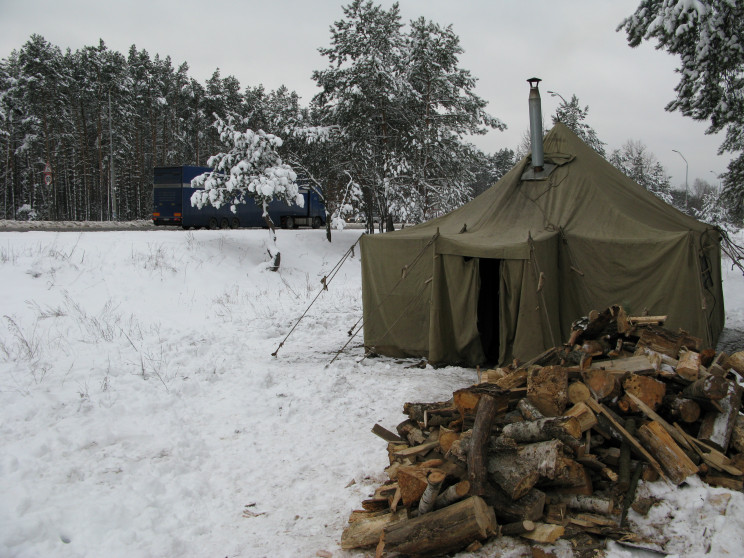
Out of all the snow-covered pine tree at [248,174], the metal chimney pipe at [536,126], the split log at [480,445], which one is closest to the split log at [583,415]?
the split log at [480,445]

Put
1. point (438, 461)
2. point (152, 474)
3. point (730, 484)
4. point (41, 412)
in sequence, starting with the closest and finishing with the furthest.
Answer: point (730, 484), point (438, 461), point (152, 474), point (41, 412)

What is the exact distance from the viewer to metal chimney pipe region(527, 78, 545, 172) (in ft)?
25.2

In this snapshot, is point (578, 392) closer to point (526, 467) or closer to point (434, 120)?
point (526, 467)

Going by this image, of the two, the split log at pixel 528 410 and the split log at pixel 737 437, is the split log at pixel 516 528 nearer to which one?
the split log at pixel 528 410

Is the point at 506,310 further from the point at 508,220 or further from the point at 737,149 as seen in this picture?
the point at 737,149

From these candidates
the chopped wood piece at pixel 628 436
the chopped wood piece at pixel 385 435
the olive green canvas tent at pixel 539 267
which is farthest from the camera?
the olive green canvas tent at pixel 539 267

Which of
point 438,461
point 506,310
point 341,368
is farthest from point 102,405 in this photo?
point 506,310

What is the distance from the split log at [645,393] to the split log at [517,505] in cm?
101

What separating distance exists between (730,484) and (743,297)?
10268mm

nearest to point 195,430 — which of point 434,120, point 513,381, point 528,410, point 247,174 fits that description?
point 513,381

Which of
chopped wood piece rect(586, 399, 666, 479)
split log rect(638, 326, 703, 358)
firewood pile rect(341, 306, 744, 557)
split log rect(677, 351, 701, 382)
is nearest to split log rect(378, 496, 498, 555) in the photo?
firewood pile rect(341, 306, 744, 557)

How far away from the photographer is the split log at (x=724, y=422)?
11.2 ft

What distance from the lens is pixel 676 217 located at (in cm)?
730

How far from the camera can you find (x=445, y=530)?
2918mm
